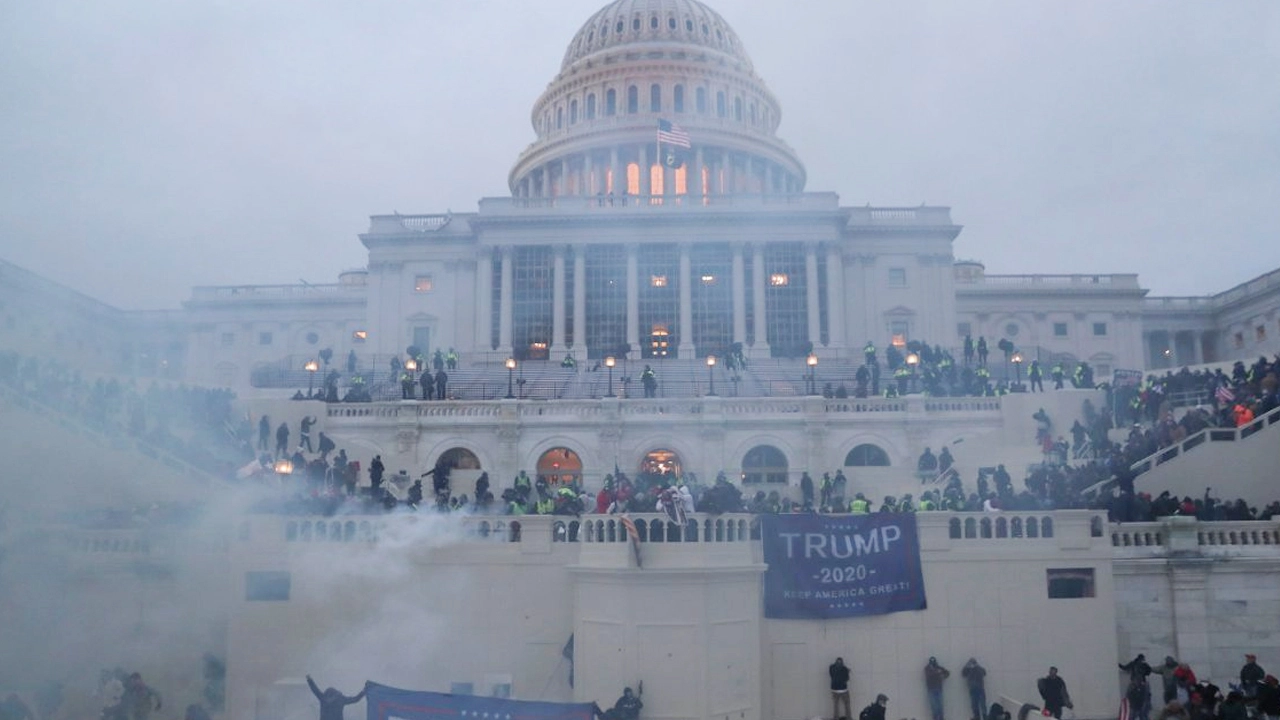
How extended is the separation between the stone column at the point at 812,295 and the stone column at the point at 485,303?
62.7 feet

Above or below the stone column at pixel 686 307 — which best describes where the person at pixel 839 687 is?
below

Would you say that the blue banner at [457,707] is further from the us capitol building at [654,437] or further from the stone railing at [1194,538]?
the stone railing at [1194,538]

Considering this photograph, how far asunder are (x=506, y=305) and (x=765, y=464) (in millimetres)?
30589

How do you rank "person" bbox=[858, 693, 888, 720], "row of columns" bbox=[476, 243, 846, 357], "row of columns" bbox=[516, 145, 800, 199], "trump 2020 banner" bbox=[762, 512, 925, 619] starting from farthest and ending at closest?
1. "row of columns" bbox=[516, 145, 800, 199]
2. "row of columns" bbox=[476, 243, 846, 357]
3. "trump 2020 banner" bbox=[762, 512, 925, 619]
4. "person" bbox=[858, 693, 888, 720]

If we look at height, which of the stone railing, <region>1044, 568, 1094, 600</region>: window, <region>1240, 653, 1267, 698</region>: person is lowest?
<region>1240, 653, 1267, 698</region>: person

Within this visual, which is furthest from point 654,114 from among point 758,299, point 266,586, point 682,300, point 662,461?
point 266,586

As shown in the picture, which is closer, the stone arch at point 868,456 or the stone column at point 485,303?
the stone arch at point 868,456

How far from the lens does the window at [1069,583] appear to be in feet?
69.8

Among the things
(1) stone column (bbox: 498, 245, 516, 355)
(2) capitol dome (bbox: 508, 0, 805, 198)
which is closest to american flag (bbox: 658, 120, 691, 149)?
(2) capitol dome (bbox: 508, 0, 805, 198)

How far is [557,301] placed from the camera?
6612 cm

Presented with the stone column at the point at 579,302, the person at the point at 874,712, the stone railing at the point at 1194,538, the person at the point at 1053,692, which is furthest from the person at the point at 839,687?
the stone column at the point at 579,302

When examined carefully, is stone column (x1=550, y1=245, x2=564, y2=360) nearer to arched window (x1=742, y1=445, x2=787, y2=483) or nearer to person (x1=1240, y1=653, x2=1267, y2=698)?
arched window (x1=742, y1=445, x2=787, y2=483)

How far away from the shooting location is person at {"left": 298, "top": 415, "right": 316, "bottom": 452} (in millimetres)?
37753

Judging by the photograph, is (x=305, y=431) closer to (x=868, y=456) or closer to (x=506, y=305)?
(x=868, y=456)
